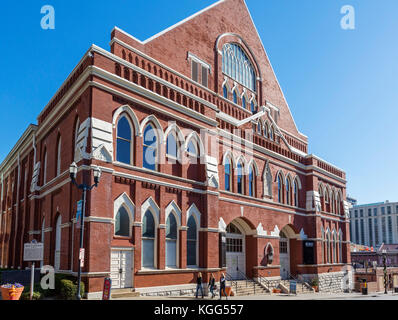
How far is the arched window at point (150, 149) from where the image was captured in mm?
21188

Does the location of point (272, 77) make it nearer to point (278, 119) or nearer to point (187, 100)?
point (278, 119)

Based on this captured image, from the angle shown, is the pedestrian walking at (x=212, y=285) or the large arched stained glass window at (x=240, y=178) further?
the large arched stained glass window at (x=240, y=178)

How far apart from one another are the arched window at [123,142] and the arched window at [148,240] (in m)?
3.04

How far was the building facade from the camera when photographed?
143125mm

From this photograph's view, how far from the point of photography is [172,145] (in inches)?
898

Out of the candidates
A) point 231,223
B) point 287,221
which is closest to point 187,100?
point 231,223

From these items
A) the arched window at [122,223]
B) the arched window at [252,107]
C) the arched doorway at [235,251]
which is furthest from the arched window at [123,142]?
the arched window at [252,107]

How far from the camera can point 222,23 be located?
32.8m

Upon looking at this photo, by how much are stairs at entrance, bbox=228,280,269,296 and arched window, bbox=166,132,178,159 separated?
9.06 metres

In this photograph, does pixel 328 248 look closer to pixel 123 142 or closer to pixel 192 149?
pixel 192 149

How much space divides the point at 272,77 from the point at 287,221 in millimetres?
13936

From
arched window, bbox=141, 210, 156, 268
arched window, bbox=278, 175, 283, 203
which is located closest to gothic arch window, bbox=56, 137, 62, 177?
arched window, bbox=141, 210, 156, 268

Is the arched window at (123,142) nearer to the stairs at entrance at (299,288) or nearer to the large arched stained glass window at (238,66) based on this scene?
the large arched stained glass window at (238,66)

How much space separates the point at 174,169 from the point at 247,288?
9909mm
